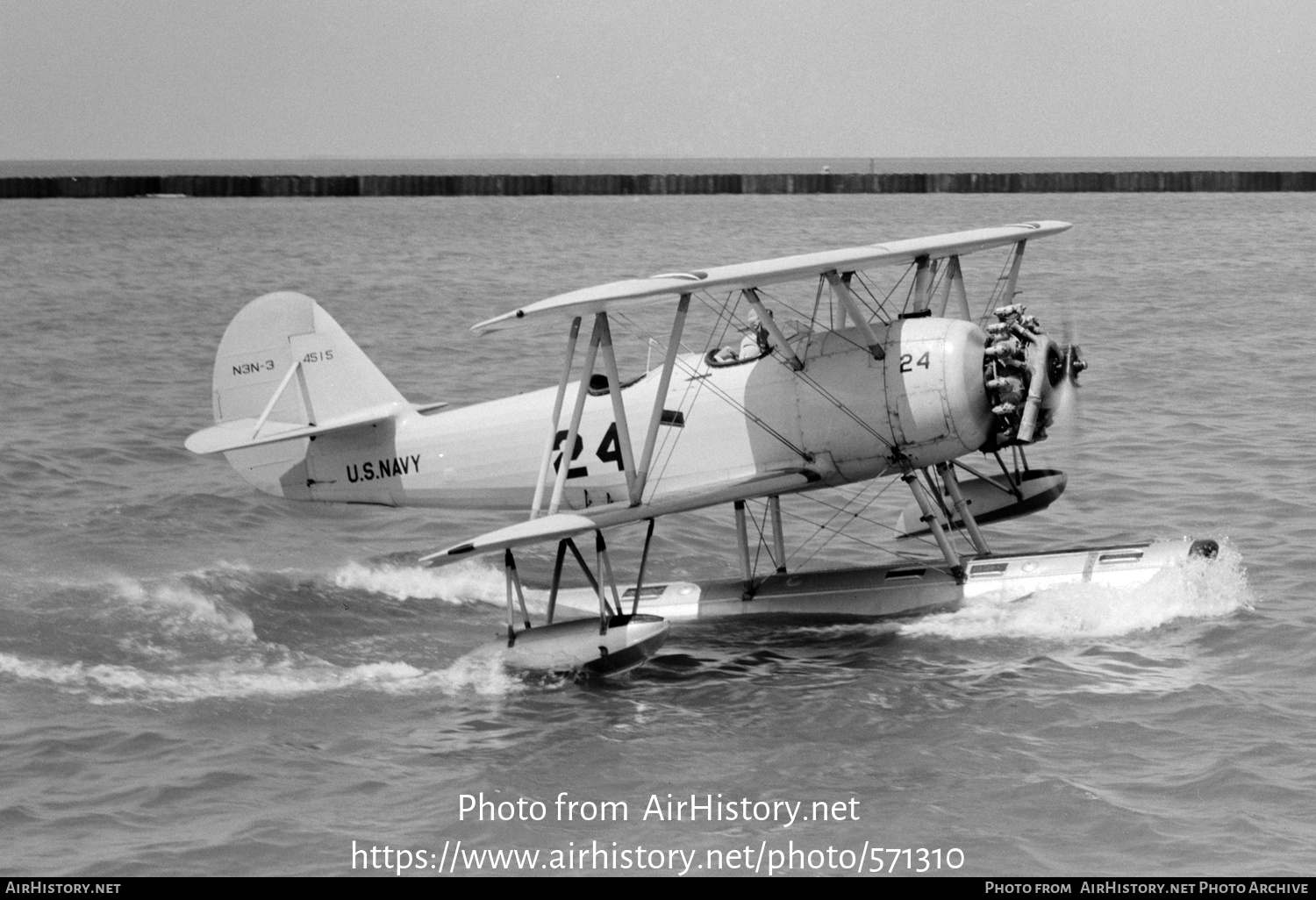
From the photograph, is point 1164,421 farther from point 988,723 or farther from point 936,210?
point 936,210

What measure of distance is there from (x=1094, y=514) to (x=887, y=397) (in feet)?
16.9

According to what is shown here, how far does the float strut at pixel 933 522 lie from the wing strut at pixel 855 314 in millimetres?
955

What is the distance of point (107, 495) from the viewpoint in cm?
1930

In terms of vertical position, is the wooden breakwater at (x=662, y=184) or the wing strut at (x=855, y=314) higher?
the wooden breakwater at (x=662, y=184)

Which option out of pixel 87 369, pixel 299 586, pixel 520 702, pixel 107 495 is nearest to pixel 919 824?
pixel 520 702

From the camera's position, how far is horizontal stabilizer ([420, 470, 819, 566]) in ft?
36.7

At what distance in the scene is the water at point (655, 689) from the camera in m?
9.15

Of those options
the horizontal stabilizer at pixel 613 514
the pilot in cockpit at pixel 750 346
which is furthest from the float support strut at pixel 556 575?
the pilot in cockpit at pixel 750 346

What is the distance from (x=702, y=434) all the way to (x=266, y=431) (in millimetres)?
4220

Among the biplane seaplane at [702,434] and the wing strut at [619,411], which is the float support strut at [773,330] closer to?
the biplane seaplane at [702,434]

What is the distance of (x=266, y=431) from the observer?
47.3 feet

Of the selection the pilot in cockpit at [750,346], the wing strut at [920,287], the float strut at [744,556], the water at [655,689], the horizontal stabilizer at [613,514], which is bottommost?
the water at [655,689]

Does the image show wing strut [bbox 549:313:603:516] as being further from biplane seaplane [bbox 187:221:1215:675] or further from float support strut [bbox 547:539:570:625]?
float support strut [bbox 547:539:570:625]

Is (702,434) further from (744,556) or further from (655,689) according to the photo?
(655,689)
